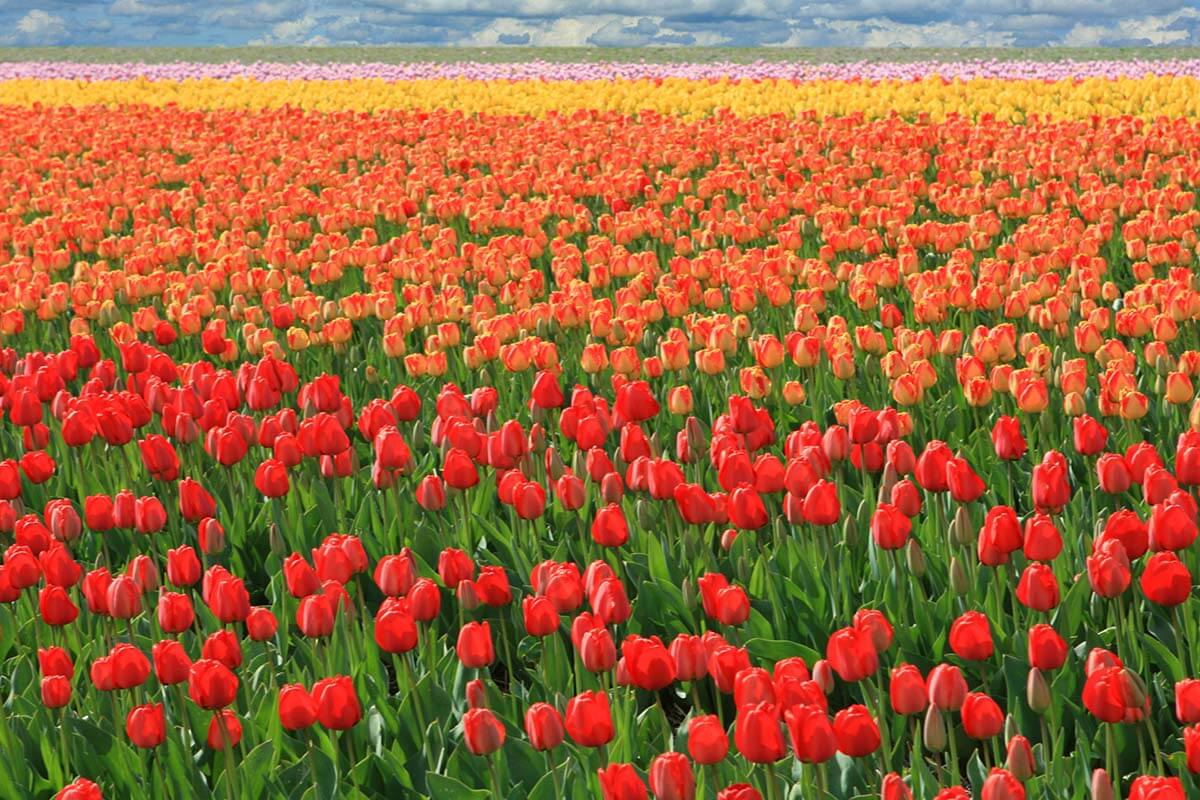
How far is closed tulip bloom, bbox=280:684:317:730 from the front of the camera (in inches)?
115

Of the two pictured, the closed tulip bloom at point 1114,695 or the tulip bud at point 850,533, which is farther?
the tulip bud at point 850,533

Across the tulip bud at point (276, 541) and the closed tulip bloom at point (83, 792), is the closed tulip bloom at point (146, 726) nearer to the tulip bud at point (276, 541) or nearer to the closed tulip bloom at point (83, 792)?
the closed tulip bloom at point (83, 792)

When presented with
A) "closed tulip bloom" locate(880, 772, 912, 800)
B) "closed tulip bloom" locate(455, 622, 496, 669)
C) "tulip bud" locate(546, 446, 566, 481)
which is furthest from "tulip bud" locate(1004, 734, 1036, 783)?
"tulip bud" locate(546, 446, 566, 481)

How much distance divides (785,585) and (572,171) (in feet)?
31.1

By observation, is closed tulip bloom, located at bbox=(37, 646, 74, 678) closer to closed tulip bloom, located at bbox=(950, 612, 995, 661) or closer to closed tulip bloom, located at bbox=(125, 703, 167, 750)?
closed tulip bloom, located at bbox=(125, 703, 167, 750)

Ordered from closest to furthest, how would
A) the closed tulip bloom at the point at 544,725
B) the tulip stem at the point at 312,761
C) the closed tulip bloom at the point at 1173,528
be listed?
the closed tulip bloom at the point at 544,725, the tulip stem at the point at 312,761, the closed tulip bloom at the point at 1173,528

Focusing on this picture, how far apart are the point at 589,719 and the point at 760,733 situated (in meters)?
0.36

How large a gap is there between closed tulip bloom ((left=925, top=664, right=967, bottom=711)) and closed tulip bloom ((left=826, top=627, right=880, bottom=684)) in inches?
7.6

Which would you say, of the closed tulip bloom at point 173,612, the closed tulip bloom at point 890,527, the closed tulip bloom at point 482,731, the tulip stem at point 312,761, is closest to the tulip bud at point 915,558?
the closed tulip bloom at point 890,527

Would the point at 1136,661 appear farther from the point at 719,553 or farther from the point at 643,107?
the point at 643,107

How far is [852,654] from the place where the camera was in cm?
283

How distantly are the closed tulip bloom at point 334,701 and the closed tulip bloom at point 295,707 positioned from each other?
0.07 feet

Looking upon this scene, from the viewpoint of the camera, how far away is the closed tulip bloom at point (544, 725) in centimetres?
273

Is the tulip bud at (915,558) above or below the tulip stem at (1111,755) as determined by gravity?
above
